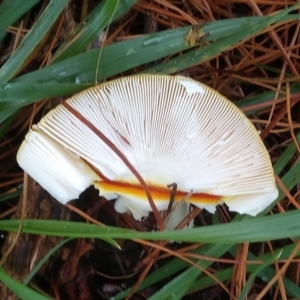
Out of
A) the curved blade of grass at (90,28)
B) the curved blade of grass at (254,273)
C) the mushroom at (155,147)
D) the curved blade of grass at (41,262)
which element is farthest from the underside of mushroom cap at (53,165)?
the curved blade of grass at (254,273)

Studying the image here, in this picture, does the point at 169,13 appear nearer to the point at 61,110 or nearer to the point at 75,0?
the point at 75,0

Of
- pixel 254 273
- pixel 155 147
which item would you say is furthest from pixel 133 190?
pixel 254 273

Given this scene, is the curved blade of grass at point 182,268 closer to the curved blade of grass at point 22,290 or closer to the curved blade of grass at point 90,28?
the curved blade of grass at point 22,290

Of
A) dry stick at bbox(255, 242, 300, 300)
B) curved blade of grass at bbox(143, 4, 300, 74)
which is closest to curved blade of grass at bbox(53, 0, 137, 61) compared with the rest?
curved blade of grass at bbox(143, 4, 300, 74)

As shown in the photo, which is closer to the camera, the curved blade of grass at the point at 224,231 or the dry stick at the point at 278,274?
the curved blade of grass at the point at 224,231

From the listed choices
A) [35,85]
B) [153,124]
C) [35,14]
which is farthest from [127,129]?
[35,14]
